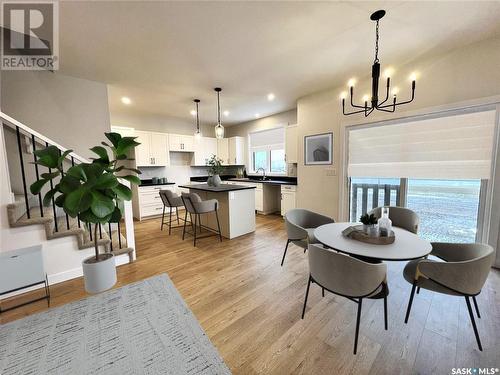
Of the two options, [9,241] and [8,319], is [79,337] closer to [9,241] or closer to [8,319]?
[8,319]

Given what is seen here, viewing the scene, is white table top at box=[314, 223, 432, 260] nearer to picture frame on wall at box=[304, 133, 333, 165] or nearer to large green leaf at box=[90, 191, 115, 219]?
large green leaf at box=[90, 191, 115, 219]

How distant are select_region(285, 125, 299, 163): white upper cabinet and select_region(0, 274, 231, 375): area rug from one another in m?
3.82

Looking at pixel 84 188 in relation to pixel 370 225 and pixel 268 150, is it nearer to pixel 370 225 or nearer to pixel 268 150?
pixel 370 225

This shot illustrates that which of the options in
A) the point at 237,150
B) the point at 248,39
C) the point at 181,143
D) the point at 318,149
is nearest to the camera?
the point at 248,39

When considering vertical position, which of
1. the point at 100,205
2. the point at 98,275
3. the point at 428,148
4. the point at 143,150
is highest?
the point at 143,150

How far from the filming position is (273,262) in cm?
278

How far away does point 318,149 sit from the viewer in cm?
412

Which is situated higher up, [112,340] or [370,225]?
[370,225]

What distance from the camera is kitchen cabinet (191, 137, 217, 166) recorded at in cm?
623

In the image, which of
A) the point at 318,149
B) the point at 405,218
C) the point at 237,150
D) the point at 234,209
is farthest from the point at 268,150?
the point at 405,218

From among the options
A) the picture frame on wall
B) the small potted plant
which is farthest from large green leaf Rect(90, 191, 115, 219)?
the picture frame on wall

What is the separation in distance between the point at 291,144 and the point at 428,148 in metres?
Answer: 2.59

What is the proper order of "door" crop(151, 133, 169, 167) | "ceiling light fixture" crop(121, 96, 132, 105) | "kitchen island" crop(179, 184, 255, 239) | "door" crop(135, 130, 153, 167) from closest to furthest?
"kitchen island" crop(179, 184, 255, 239) → "ceiling light fixture" crop(121, 96, 132, 105) → "door" crop(135, 130, 153, 167) → "door" crop(151, 133, 169, 167)

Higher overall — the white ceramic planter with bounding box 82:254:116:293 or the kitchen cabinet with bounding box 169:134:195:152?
the kitchen cabinet with bounding box 169:134:195:152
